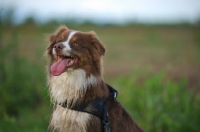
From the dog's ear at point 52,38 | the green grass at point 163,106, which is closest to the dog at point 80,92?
the dog's ear at point 52,38

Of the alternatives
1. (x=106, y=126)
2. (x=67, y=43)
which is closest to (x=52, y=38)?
(x=67, y=43)

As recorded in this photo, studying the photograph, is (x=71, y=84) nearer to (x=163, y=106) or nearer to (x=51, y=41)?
(x=51, y=41)

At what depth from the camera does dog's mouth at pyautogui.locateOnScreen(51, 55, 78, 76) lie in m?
4.11

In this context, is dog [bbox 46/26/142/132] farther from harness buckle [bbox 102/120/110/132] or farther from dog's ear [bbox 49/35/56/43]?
dog's ear [bbox 49/35/56/43]

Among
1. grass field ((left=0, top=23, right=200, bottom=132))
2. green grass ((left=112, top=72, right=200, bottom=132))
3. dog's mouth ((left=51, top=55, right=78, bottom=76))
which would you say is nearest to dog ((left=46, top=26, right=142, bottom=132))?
dog's mouth ((left=51, top=55, right=78, bottom=76))

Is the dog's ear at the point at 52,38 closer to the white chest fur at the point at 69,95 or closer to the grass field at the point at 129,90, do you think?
the white chest fur at the point at 69,95

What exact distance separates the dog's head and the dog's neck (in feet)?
0.24

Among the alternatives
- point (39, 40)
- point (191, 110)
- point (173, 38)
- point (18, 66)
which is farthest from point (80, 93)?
point (173, 38)

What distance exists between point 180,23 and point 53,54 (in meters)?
14.9

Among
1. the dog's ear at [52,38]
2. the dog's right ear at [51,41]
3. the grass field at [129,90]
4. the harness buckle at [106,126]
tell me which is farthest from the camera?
the grass field at [129,90]

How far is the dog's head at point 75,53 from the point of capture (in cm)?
415

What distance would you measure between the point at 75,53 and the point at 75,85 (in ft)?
1.33

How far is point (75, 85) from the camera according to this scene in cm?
425

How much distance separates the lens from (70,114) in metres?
4.14
